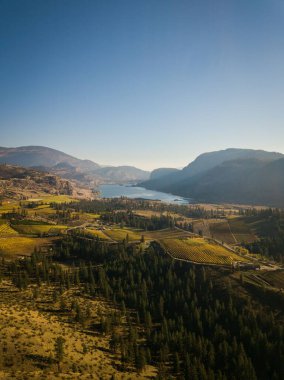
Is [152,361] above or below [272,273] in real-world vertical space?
below

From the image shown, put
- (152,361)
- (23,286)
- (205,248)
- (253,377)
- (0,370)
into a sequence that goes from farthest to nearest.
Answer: (205,248)
(23,286)
(152,361)
(253,377)
(0,370)

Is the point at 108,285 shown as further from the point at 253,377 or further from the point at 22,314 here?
the point at 253,377

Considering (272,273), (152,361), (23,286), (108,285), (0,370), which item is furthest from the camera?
(272,273)

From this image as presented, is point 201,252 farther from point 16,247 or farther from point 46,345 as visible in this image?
point 46,345

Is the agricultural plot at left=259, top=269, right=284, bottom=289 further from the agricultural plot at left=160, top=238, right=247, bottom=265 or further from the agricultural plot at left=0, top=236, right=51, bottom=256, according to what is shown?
the agricultural plot at left=0, top=236, right=51, bottom=256

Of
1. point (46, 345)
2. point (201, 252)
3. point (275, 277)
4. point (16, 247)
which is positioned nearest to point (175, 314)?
point (46, 345)

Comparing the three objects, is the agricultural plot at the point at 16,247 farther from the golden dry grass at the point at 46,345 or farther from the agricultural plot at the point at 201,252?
the agricultural plot at the point at 201,252

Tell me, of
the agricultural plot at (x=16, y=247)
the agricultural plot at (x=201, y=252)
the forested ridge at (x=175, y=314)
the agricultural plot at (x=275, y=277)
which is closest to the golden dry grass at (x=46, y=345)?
the forested ridge at (x=175, y=314)

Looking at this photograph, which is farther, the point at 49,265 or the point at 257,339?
the point at 49,265

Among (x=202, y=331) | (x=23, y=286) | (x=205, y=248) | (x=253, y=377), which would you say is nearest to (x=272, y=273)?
(x=205, y=248)
